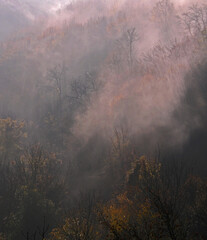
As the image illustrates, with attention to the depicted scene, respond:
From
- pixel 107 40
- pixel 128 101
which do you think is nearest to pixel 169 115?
pixel 128 101

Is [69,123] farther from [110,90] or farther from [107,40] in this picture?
[107,40]

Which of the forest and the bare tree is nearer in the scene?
the forest

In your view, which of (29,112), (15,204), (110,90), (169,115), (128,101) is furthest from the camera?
(29,112)

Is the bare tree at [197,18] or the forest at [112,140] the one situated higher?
the bare tree at [197,18]

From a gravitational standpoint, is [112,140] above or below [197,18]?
below

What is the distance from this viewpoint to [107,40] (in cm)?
7681

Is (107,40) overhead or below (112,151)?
overhead

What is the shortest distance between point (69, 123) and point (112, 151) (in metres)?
19.9

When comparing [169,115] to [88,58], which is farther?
[88,58]

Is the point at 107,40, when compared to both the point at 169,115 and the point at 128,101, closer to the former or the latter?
the point at 128,101

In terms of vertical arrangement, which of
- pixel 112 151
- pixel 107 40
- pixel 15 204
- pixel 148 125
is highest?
pixel 107 40

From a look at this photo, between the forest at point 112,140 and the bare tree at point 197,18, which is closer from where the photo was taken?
the forest at point 112,140

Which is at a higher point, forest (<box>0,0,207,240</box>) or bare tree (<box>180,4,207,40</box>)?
bare tree (<box>180,4,207,40</box>)

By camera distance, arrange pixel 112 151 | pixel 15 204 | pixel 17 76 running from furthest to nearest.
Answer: pixel 17 76
pixel 112 151
pixel 15 204
